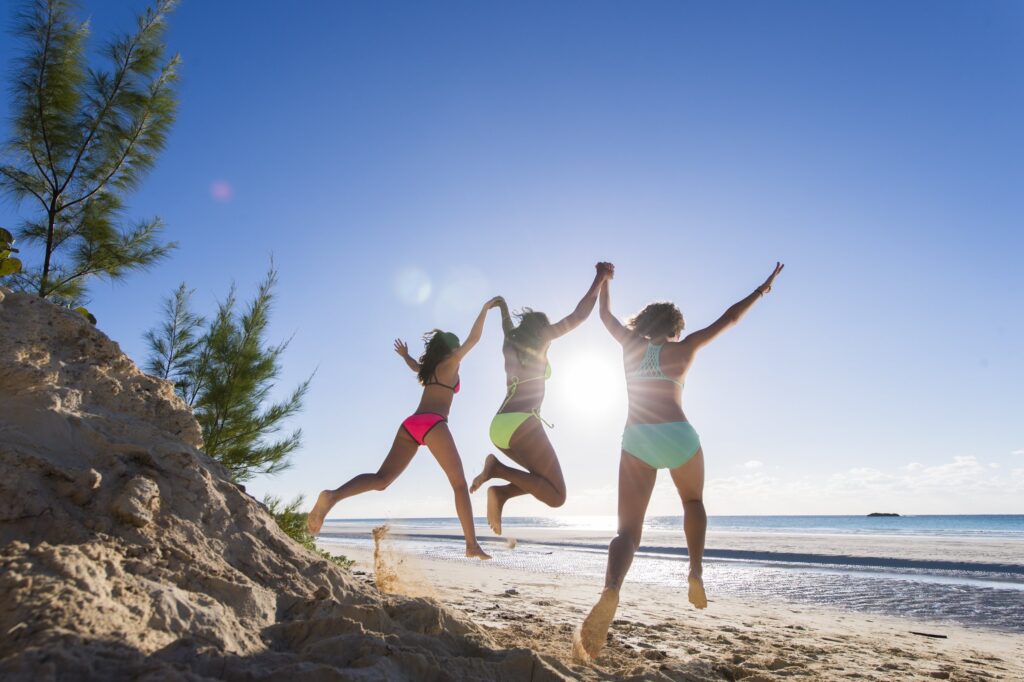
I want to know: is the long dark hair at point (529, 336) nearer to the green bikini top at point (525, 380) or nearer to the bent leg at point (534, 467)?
the green bikini top at point (525, 380)

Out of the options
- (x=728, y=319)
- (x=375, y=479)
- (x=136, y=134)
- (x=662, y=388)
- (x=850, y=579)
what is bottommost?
(x=850, y=579)

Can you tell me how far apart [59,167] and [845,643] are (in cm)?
Result: 1081

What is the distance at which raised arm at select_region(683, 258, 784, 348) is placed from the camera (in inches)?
166

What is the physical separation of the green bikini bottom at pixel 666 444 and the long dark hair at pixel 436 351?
5.90 feet

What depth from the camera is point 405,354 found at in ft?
18.7

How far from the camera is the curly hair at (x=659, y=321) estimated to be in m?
4.54

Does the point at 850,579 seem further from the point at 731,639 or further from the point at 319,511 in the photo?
the point at 319,511

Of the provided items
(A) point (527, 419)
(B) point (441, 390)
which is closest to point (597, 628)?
(A) point (527, 419)

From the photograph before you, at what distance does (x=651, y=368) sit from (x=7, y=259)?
188 inches

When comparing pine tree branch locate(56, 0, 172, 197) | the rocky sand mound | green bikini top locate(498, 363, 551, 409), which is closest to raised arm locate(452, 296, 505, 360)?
green bikini top locate(498, 363, 551, 409)

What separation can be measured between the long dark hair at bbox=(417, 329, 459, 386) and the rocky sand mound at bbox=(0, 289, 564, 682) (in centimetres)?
179

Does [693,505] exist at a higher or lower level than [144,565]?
higher

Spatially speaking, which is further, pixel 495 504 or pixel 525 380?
pixel 525 380

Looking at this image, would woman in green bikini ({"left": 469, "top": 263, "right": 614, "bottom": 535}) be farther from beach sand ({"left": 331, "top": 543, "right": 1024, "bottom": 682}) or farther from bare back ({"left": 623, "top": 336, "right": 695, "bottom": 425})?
beach sand ({"left": 331, "top": 543, "right": 1024, "bottom": 682})
